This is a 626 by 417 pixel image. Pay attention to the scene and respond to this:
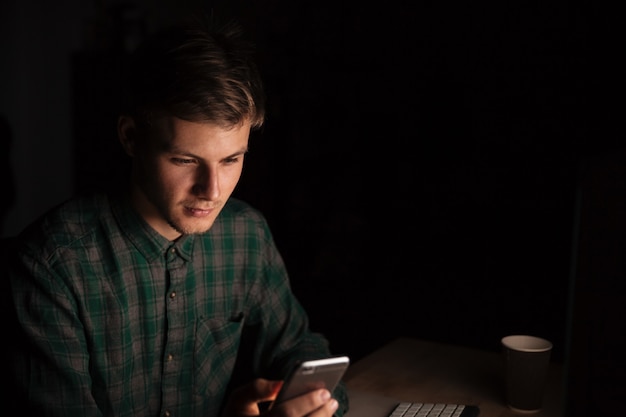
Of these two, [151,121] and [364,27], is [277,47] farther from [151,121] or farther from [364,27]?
[151,121]

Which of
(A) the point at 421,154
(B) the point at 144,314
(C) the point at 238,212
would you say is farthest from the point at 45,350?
Result: (A) the point at 421,154

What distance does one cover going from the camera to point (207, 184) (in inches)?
47.2

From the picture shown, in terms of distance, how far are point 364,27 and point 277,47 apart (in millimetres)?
647

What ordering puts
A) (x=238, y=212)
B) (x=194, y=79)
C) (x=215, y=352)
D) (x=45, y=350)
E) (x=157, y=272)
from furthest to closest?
(x=238, y=212), (x=215, y=352), (x=157, y=272), (x=194, y=79), (x=45, y=350)

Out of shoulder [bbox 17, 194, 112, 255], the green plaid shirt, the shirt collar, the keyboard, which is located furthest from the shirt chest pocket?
the keyboard

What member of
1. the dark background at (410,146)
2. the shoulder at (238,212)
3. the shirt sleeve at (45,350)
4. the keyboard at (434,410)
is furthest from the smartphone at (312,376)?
the dark background at (410,146)

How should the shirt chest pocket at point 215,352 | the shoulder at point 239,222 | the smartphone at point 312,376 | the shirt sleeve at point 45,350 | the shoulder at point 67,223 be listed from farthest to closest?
the shoulder at point 239,222 → the shirt chest pocket at point 215,352 → the shoulder at point 67,223 → the shirt sleeve at point 45,350 → the smartphone at point 312,376

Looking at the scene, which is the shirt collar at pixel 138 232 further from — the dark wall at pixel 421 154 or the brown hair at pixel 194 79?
the dark wall at pixel 421 154

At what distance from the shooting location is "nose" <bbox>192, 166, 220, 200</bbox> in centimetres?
120

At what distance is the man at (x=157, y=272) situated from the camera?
114cm

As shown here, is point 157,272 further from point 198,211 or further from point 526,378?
point 526,378

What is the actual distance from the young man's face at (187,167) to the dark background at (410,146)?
237 cm

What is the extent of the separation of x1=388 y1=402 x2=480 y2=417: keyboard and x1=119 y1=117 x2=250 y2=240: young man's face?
1.55 ft

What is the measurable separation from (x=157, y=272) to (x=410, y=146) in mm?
3588
